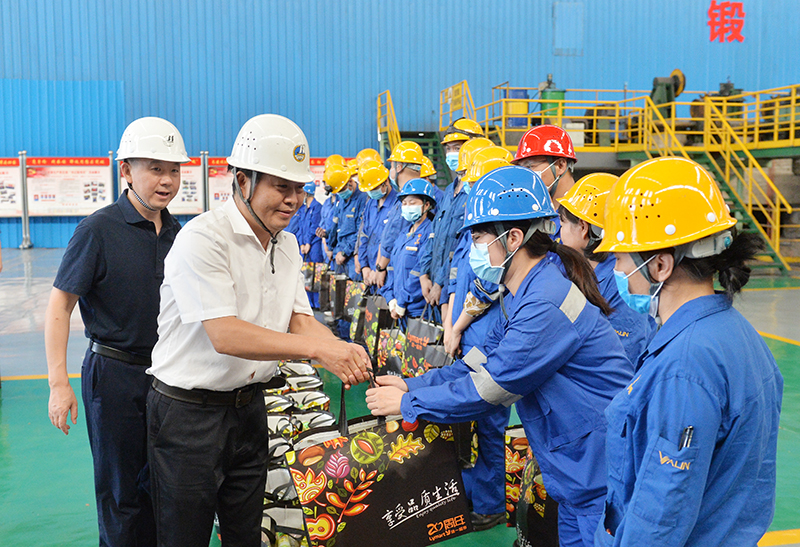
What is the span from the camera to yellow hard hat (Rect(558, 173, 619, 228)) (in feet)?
12.0

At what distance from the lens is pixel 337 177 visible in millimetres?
9953

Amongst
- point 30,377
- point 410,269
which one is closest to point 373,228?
point 410,269

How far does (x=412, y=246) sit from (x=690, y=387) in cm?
516

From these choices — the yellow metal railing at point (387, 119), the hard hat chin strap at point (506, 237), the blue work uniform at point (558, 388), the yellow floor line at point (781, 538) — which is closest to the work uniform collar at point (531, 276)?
the blue work uniform at point (558, 388)

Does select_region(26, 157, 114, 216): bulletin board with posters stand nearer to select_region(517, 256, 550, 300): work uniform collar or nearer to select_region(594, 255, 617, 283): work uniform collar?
select_region(594, 255, 617, 283): work uniform collar

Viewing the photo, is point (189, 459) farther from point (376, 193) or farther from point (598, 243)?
point (376, 193)

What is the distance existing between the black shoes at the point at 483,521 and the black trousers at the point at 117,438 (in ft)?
6.44

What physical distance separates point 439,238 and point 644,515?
4667mm

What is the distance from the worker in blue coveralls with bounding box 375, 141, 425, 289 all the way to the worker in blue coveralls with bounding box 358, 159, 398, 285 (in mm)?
222

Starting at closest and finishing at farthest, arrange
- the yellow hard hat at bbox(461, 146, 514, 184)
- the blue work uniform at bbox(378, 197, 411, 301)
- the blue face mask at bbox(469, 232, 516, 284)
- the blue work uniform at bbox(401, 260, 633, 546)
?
1. the blue work uniform at bbox(401, 260, 633, 546)
2. the blue face mask at bbox(469, 232, 516, 284)
3. the yellow hard hat at bbox(461, 146, 514, 184)
4. the blue work uniform at bbox(378, 197, 411, 301)

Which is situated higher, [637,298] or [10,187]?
[10,187]

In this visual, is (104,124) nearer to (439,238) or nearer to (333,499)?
(439,238)

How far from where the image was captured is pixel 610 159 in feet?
51.4

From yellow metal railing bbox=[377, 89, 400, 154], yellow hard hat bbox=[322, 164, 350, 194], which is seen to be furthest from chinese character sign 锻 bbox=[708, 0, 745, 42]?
yellow hard hat bbox=[322, 164, 350, 194]
